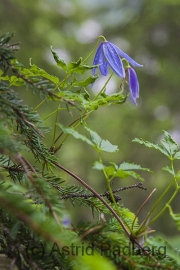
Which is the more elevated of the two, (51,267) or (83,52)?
(83,52)

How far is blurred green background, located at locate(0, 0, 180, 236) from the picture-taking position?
11.5 feet

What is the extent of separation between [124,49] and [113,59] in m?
4.07

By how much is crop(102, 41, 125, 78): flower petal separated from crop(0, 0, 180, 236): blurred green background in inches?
104

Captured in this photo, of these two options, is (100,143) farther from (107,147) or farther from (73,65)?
(73,65)

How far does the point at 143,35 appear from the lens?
454cm

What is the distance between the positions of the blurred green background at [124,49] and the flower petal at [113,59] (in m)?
2.64

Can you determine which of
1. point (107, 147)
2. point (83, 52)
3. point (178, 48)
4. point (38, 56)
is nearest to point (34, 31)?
point (38, 56)

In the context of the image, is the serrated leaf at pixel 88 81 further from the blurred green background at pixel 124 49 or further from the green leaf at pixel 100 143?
the blurred green background at pixel 124 49

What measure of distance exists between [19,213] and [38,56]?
3.19 metres

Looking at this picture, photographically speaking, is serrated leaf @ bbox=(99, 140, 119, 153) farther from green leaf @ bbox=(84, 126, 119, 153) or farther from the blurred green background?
the blurred green background

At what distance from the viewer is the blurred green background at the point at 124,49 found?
11.5 feet

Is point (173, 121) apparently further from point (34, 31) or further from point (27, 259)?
point (27, 259)

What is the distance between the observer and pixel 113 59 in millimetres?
770

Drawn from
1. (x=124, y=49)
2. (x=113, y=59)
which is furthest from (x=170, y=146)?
(x=124, y=49)
